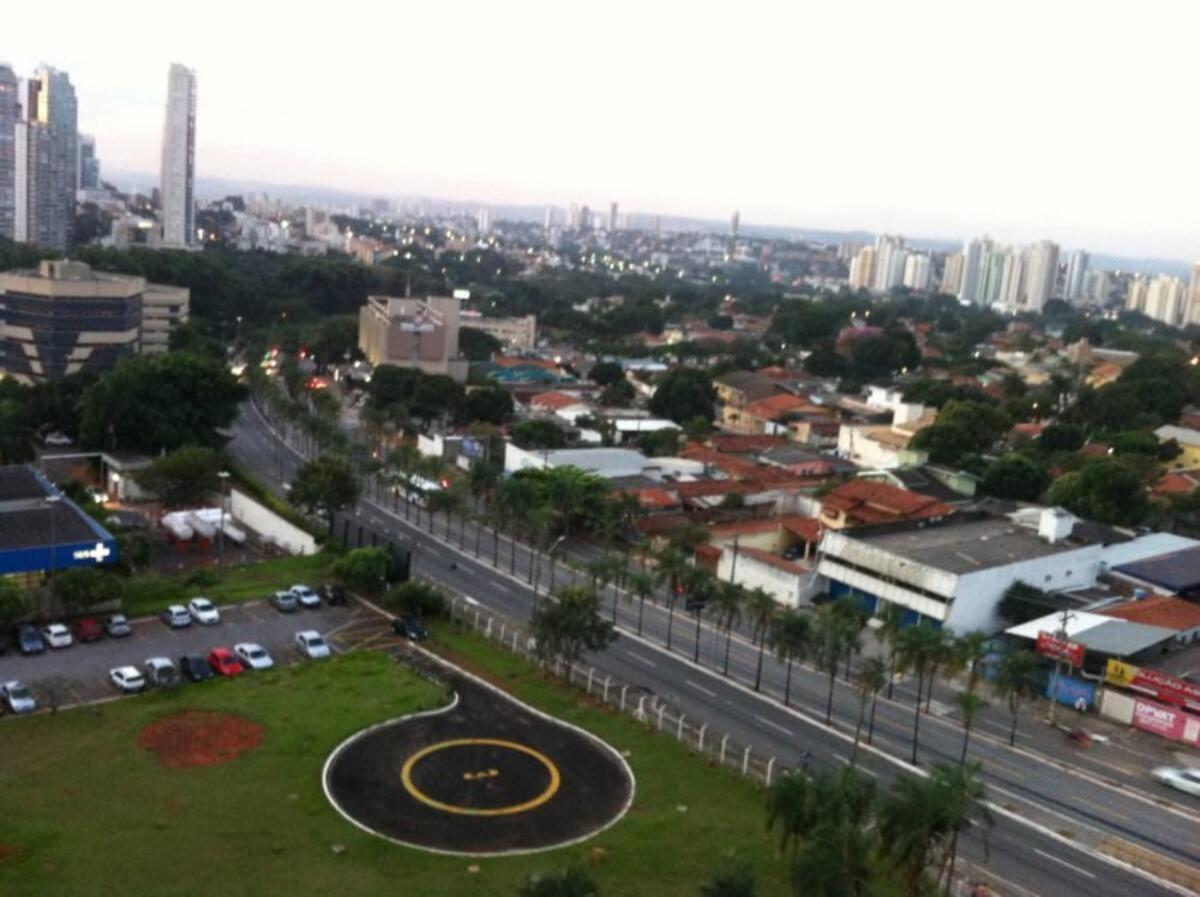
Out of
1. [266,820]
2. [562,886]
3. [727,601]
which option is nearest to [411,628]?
[727,601]

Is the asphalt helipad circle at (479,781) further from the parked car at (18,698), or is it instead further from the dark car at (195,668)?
the parked car at (18,698)

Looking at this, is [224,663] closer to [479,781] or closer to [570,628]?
[479,781]

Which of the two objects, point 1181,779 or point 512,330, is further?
point 512,330

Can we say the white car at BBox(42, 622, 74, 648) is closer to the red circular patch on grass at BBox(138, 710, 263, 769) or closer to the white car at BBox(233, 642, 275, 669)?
the white car at BBox(233, 642, 275, 669)

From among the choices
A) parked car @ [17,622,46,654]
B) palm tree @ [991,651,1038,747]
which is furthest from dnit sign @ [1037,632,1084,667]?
parked car @ [17,622,46,654]

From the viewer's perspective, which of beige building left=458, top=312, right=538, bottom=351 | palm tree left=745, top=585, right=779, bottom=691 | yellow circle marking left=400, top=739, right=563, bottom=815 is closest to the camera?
yellow circle marking left=400, top=739, right=563, bottom=815

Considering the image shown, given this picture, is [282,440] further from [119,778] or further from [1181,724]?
[1181,724]

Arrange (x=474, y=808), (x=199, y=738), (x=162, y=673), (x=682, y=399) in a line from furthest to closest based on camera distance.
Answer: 1. (x=682, y=399)
2. (x=162, y=673)
3. (x=199, y=738)
4. (x=474, y=808)
